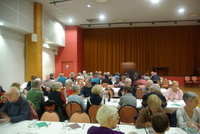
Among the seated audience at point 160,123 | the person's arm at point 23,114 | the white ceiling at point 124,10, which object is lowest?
the person's arm at point 23,114

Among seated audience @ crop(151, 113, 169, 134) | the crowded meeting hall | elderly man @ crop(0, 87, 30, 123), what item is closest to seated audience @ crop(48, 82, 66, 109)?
the crowded meeting hall

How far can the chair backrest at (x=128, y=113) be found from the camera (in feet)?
11.4

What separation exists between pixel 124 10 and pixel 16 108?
9095 millimetres

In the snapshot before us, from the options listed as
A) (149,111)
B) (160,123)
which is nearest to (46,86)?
(149,111)

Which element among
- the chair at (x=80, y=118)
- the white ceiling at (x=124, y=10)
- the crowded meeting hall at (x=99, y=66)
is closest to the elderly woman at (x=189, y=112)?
the crowded meeting hall at (x=99, y=66)

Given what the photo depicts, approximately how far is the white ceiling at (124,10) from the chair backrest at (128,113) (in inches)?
269

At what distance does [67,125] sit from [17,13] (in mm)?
6488

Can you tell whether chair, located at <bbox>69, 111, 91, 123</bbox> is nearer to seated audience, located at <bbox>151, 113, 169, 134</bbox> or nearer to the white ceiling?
seated audience, located at <bbox>151, 113, 169, 134</bbox>

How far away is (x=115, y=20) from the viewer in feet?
41.9

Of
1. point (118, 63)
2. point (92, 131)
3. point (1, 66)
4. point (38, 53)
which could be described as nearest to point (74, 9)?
point (38, 53)

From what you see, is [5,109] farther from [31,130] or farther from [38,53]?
[38,53]

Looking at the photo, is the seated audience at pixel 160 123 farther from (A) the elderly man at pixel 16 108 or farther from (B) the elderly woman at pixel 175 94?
(B) the elderly woman at pixel 175 94

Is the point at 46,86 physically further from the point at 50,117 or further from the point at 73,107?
the point at 50,117

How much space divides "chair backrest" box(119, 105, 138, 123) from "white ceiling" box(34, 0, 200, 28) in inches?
269
